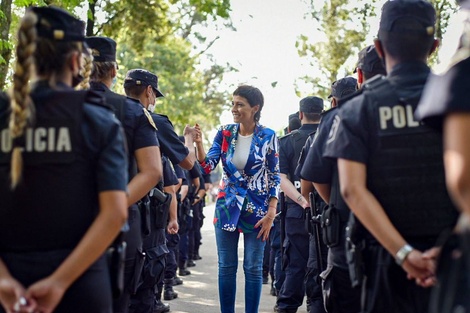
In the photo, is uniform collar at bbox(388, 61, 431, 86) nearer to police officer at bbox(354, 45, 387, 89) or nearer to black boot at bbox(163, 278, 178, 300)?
police officer at bbox(354, 45, 387, 89)

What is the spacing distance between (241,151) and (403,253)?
3827mm

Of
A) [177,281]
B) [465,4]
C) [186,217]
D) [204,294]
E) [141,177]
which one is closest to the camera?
[465,4]

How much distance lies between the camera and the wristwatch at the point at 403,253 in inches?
142

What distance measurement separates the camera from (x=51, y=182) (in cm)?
329

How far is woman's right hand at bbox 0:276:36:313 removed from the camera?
3.18m

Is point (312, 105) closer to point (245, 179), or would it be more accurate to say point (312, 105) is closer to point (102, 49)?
point (245, 179)

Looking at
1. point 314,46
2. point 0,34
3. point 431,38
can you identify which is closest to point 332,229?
point 431,38

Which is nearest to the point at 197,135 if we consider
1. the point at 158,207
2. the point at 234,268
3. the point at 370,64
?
the point at 158,207

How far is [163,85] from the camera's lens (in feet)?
104

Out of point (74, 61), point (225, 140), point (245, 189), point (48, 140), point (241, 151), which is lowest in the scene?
point (245, 189)

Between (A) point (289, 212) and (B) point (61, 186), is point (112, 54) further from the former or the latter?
(A) point (289, 212)

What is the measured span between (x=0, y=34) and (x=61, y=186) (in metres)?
6.62

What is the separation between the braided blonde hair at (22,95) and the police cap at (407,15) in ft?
5.60

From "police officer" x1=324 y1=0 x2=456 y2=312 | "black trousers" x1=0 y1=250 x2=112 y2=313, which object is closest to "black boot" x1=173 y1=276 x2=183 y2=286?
"police officer" x1=324 y1=0 x2=456 y2=312
